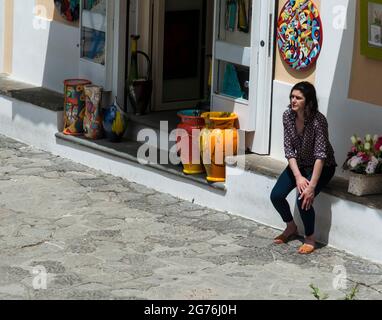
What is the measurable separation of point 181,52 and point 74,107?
56.5 inches

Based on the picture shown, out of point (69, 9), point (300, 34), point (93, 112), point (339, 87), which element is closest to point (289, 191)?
point (339, 87)

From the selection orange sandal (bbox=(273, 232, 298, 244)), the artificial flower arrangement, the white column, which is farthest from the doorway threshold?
the white column

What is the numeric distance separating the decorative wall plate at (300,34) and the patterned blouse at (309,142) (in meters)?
0.79

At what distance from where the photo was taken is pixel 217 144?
982cm

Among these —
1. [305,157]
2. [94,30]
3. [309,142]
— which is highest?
[94,30]

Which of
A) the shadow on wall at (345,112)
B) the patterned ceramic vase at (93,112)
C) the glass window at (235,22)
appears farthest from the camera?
the patterned ceramic vase at (93,112)

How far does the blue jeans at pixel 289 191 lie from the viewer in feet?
28.7

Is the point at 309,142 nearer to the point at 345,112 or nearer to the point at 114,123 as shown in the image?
the point at 345,112

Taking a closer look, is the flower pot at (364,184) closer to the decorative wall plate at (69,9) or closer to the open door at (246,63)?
the open door at (246,63)

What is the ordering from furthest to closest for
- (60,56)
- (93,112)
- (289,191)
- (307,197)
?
(60,56), (93,112), (289,191), (307,197)

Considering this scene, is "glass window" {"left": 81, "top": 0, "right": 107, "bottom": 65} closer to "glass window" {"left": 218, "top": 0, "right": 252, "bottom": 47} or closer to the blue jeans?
"glass window" {"left": 218, "top": 0, "right": 252, "bottom": 47}

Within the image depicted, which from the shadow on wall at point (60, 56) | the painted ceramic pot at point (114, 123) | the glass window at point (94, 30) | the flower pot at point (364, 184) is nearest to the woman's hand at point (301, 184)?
the flower pot at point (364, 184)

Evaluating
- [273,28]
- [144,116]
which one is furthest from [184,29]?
[273,28]

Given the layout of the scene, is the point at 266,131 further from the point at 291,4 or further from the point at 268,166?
the point at 291,4
